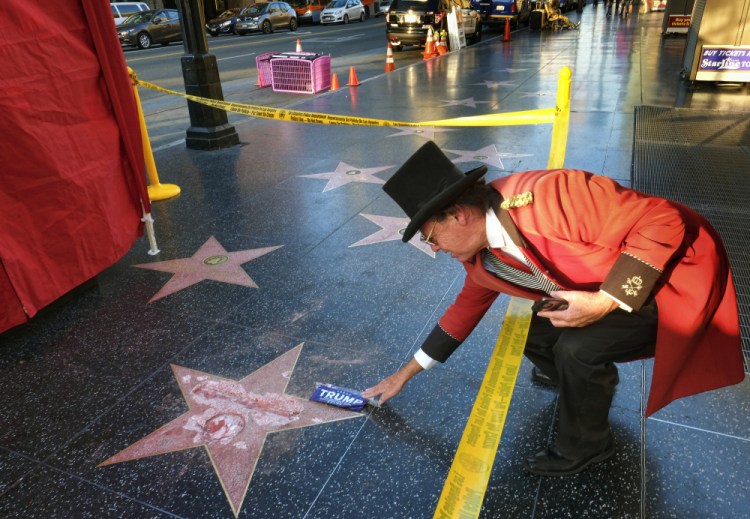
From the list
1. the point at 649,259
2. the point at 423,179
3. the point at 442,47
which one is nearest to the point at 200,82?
the point at 423,179

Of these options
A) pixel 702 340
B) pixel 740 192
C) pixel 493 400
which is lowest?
pixel 740 192

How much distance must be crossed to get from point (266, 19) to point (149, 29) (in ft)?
24.7

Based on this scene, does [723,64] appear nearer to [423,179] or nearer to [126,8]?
[423,179]

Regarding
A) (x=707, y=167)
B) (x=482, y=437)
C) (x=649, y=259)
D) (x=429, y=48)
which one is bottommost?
(x=707, y=167)

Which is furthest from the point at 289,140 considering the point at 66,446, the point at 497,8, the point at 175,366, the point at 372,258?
the point at 497,8

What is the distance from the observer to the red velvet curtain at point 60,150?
321 centimetres

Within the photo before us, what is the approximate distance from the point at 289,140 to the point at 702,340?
6739 mm

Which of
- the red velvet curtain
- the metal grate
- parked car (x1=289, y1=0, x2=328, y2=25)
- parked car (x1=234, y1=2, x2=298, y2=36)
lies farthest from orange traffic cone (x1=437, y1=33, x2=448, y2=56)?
parked car (x1=289, y1=0, x2=328, y2=25)

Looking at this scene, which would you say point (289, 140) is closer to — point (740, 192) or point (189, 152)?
point (189, 152)

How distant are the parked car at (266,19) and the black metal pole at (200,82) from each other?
939 inches

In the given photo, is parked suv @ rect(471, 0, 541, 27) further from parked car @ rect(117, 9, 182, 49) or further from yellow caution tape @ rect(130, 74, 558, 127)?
yellow caution tape @ rect(130, 74, 558, 127)

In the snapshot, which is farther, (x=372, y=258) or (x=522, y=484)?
(x=372, y=258)

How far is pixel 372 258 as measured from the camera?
13.9ft

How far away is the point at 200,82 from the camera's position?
7383mm
